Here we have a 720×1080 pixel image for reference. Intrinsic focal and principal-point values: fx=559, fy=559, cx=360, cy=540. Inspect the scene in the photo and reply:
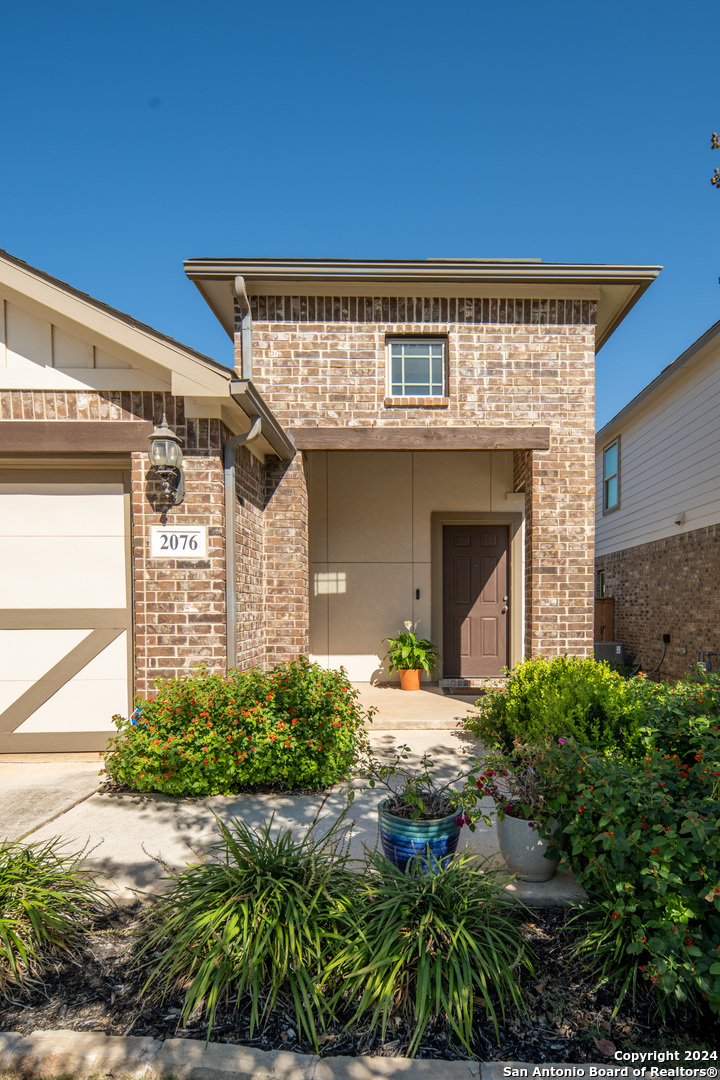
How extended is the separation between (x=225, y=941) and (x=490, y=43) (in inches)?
338

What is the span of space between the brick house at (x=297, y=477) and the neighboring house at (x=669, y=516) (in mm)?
2614

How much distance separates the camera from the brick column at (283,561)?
6.32 meters

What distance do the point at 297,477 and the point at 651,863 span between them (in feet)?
16.7

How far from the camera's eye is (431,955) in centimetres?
208

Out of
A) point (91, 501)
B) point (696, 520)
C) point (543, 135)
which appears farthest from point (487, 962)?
point (543, 135)

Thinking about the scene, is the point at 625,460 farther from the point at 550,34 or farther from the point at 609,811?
the point at 609,811

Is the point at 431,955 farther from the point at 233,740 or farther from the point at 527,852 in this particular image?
the point at 233,740

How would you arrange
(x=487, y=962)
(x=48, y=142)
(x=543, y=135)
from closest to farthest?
(x=487, y=962) < (x=543, y=135) < (x=48, y=142)

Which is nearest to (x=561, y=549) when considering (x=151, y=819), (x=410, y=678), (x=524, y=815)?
(x=410, y=678)

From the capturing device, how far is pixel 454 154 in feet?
27.8

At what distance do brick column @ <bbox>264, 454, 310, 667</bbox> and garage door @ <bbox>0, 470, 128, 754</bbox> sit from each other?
1.72m

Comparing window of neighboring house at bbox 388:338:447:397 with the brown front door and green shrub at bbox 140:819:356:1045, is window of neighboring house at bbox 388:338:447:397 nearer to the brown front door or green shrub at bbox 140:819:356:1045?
the brown front door

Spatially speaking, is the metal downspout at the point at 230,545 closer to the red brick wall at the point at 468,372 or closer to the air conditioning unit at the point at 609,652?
the red brick wall at the point at 468,372

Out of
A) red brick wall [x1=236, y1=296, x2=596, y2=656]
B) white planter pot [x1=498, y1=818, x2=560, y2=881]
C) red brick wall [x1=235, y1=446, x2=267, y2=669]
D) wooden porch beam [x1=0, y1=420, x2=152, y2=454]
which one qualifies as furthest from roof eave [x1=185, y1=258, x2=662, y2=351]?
white planter pot [x1=498, y1=818, x2=560, y2=881]
